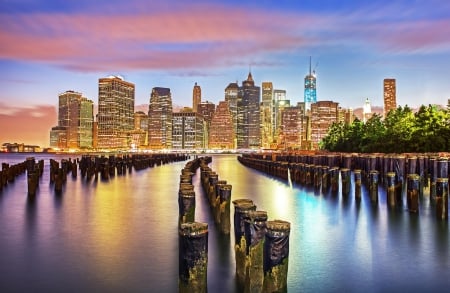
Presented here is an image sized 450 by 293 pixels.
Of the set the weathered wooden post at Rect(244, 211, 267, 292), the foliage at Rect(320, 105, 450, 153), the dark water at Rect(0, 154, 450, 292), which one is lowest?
the dark water at Rect(0, 154, 450, 292)

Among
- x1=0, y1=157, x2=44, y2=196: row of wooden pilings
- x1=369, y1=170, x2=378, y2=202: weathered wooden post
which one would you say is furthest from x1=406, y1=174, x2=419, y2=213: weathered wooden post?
x1=0, y1=157, x2=44, y2=196: row of wooden pilings

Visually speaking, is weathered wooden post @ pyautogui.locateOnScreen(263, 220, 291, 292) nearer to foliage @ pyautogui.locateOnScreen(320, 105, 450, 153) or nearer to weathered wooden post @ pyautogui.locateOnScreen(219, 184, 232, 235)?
weathered wooden post @ pyautogui.locateOnScreen(219, 184, 232, 235)

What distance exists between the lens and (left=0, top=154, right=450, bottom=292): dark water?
8.34 m

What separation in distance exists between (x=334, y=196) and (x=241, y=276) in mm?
14702

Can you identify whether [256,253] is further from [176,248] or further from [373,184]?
[373,184]

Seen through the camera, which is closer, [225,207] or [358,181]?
[225,207]

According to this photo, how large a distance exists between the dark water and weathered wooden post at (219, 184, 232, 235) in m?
0.35

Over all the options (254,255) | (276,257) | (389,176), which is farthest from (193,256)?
(389,176)

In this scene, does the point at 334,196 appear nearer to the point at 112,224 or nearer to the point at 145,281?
the point at 112,224

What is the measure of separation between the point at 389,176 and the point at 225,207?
815 centimetres

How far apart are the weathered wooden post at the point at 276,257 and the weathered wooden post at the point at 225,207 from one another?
5815mm

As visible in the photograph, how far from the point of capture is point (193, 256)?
21.1 feet

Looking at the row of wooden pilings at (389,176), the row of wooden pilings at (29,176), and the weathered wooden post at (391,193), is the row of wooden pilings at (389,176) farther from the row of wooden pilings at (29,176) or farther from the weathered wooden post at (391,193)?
the row of wooden pilings at (29,176)

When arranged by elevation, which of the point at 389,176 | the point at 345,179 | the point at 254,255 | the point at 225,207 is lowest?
the point at 254,255
